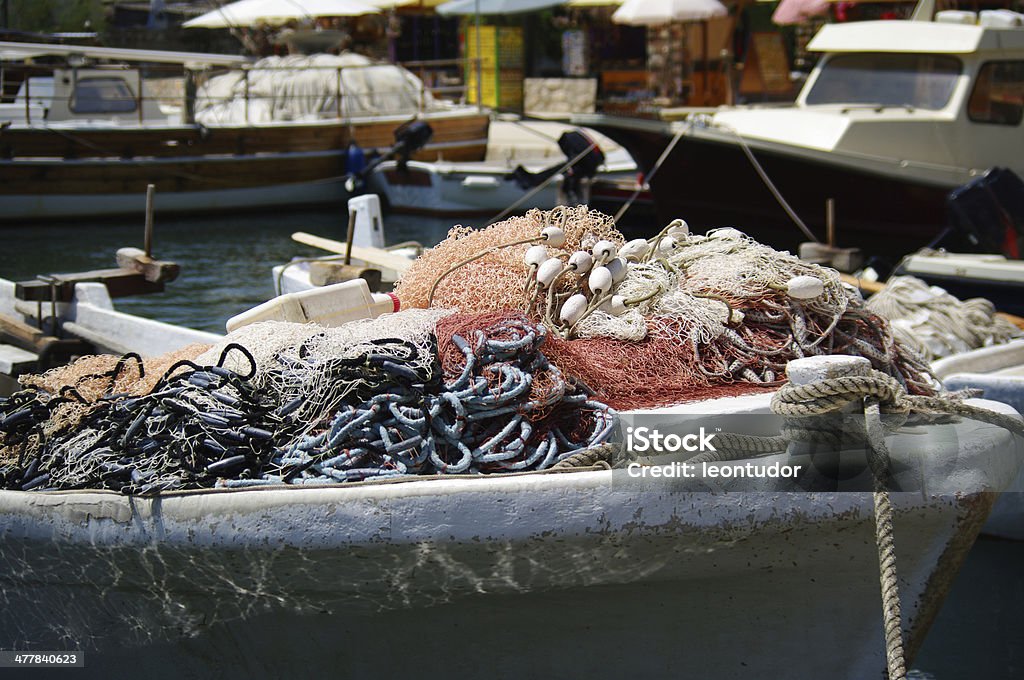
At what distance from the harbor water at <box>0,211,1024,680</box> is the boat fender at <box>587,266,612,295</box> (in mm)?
1493

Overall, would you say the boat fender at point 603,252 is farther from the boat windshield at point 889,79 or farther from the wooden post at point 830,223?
the boat windshield at point 889,79

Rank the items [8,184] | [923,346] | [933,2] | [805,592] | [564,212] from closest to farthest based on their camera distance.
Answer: [805,592] < [564,212] < [923,346] < [933,2] < [8,184]

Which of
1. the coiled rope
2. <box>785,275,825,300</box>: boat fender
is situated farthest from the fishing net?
the coiled rope

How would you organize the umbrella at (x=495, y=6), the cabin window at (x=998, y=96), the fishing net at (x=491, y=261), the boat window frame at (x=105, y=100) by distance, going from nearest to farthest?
the fishing net at (x=491, y=261) → the cabin window at (x=998, y=96) → the boat window frame at (x=105, y=100) → the umbrella at (x=495, y=6)

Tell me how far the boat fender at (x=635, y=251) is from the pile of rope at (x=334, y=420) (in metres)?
1.04

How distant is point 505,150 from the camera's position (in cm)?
2108

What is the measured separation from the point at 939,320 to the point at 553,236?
10.8 ft

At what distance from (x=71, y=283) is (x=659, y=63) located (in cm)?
1850

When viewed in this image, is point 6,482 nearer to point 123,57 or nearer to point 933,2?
point 933,2

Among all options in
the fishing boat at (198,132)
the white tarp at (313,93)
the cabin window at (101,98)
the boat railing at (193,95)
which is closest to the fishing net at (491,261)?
the fishing boat at (198,132)

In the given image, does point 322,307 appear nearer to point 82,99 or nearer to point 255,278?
point 255,278

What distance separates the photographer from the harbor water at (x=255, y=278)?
5008 millimetres

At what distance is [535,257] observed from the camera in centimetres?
432

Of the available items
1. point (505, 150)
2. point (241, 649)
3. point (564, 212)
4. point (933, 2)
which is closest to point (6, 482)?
point (241, 649)
